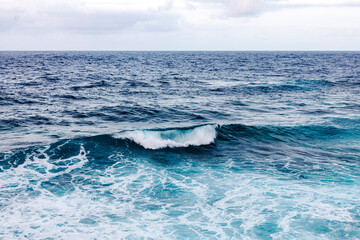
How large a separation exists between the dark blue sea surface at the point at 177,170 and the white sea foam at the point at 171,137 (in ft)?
0.20

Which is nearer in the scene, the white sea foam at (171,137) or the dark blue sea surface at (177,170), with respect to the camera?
Answer: the dark blue sea surface at (177,170)

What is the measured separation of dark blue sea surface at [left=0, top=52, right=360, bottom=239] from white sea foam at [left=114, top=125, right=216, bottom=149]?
2.5 inches

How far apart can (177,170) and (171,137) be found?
4315mm

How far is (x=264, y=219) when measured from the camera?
34.7ft

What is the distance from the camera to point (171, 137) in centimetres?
1925

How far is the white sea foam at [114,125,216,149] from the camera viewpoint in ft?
60.3

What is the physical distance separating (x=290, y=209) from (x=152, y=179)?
5.89 m

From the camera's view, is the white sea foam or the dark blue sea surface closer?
the dark blue sea surface

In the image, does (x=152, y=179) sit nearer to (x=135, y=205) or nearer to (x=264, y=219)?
(x=135, y=205)

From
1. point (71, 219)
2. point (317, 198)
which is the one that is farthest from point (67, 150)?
point (317, 198)

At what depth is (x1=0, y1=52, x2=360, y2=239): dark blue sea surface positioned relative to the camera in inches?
403

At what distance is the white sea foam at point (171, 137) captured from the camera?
60.3ft

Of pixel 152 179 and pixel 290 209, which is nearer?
pixel 290 209

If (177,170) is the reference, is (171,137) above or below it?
above
